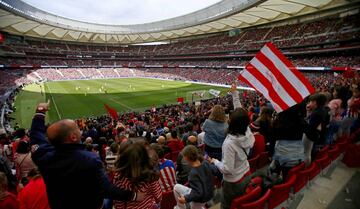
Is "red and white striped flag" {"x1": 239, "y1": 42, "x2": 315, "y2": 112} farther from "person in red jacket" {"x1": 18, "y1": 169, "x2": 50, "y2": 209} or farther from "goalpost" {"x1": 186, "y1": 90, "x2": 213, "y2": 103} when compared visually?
"goalpost" {"x1": 186, "y1": 90, "x2": 213, "y2": 103}

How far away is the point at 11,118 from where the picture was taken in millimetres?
22766

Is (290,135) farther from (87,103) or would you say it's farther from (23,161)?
(87,103)

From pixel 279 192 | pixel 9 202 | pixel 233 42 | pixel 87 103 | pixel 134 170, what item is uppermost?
pixel 233 42

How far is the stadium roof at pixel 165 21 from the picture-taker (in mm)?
40812

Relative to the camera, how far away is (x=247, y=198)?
3340 mm

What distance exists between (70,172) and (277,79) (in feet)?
14.0

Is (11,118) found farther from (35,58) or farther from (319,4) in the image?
(35,58)

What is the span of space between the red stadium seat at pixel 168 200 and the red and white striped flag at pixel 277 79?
246 cm

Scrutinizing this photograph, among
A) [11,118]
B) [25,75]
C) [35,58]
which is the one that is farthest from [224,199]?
[35,58]

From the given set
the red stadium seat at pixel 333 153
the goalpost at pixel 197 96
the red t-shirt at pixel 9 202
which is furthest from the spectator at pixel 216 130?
the goalpost at pixel 197 96

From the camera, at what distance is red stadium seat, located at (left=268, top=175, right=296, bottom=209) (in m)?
3.66

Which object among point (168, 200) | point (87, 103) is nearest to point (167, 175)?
point (168, 200)

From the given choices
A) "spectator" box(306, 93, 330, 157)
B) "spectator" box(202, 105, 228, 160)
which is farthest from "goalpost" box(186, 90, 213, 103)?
"spectator" box(306, 93, 330, 157)

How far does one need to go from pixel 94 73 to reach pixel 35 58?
16739 mm
